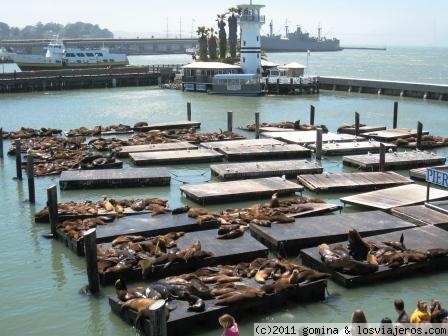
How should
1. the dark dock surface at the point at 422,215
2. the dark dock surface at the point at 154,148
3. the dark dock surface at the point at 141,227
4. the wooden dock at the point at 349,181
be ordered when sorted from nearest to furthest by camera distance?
the dark dock surface at the point at 141,227, the dark dock surface at the point at 422,215, the wooden dock at the point at 349,181, the dark dock surface at the point at 154,148

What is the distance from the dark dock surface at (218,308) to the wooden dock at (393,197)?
215 inches

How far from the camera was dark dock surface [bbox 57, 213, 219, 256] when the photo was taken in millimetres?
Answer: 12927

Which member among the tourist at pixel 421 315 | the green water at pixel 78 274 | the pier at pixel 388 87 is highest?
the pier at pixel 388 87

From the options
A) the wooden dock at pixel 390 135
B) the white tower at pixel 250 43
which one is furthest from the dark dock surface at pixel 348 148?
the white tower at pixel 250 43

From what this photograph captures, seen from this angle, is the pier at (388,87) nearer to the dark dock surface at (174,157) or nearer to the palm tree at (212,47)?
the palm tree at (212,47)

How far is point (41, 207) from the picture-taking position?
17.1 metres

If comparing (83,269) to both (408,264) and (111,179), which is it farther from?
(111,179)

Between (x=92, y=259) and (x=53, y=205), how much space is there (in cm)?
357

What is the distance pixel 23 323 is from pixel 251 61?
42500 mm

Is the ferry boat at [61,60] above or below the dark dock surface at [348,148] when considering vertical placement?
above

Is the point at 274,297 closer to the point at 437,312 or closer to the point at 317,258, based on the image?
the point at 317,258

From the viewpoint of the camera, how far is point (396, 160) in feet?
69.3

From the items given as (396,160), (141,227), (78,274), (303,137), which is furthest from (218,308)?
(303,137)

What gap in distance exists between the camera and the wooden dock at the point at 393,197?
15.5 m
